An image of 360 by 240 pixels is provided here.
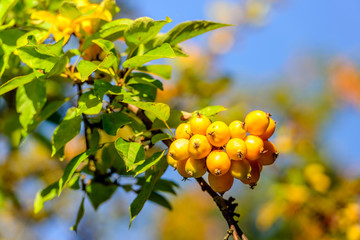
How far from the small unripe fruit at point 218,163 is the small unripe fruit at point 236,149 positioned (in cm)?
1

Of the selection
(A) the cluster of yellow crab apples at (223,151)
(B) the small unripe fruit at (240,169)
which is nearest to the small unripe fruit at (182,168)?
(A) the cluster of yellow crab apples at (223,151)

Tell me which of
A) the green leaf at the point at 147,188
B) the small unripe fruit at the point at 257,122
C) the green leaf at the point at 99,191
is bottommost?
the green leaf at the point at 99,191

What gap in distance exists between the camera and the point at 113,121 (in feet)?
3.31

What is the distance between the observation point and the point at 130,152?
905 millimetres

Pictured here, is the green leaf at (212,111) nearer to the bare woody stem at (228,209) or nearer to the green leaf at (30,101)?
the bare woody stem at (228,209)

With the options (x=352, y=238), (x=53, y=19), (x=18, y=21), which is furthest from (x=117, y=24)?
(x=352, y=238)

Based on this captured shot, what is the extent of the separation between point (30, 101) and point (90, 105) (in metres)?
0.26

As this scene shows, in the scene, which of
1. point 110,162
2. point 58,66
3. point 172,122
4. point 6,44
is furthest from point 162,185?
point 6,44

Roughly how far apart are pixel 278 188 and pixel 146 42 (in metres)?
1.80

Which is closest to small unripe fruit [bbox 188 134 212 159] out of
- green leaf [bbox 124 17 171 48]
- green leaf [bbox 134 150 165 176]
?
green leaf [bbox 134 150 165 176]

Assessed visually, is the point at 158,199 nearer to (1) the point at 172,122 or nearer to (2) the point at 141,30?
(1) the point at 172,122

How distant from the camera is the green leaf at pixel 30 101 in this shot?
1.13 metres

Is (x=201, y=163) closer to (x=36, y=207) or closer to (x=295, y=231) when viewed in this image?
(x=36, y=207)

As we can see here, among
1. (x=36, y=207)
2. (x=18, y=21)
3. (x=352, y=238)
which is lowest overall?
(x=352, y=238)
